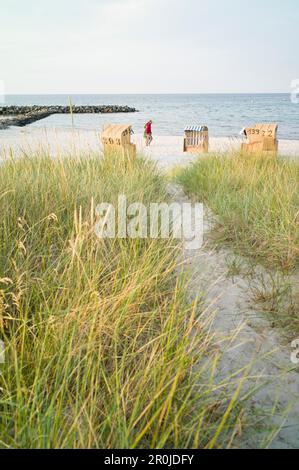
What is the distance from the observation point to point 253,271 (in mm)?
2840

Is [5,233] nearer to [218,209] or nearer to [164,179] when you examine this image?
[218,209]

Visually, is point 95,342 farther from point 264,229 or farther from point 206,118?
point 206,118

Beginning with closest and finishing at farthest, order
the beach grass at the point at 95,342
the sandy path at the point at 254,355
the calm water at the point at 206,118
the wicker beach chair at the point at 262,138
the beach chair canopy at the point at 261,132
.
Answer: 1. the beach grass at the point at 95,342
2. the sandy path at the point at 254,355
3. the wicker beach chair at the point at 262,138
4. the beach chair canopy at the point at 261,132
5. the calm water at the point at 206,118

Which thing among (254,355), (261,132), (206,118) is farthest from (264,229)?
(206,118)

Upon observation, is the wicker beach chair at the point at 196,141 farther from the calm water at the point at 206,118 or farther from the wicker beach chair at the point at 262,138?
the calm water at the point at 206,118

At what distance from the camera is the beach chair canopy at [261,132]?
8.16 m

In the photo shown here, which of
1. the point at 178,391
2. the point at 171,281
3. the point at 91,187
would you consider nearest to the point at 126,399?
the point at 178,391

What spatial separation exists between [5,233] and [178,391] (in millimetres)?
1387

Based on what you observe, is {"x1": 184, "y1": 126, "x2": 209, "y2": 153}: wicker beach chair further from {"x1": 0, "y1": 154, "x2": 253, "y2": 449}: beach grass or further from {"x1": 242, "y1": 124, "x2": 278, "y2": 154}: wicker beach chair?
{"x1": 0, "y1": 154, "x2": 253, "y2": 449}: beach grass

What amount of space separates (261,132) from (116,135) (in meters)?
3.24

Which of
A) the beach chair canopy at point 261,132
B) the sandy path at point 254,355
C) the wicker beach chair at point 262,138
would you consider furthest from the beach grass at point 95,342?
the beach chair canopy at point 261,132

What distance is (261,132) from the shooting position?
323 inches

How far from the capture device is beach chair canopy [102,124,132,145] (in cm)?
684

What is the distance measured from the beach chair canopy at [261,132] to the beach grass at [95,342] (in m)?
5.07
